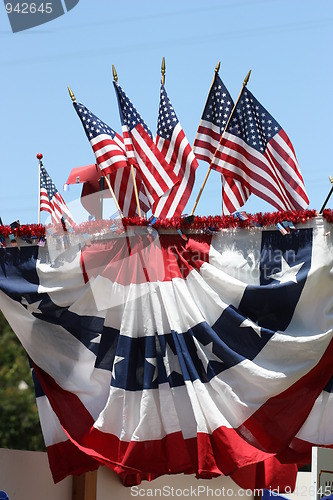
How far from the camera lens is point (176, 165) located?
23.7 ft

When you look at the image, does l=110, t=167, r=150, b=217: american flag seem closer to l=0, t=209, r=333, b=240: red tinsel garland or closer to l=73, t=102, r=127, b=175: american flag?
l=73, t=102, r=127, b=175: american flag

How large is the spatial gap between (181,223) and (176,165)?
1.89 ft

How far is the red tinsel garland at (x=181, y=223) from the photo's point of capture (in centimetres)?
680

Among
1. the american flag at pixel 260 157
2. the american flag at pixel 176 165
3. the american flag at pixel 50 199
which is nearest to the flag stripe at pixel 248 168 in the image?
the american flag at pixel 260 157

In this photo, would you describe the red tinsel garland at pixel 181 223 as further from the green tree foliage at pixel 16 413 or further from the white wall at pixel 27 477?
the green tree foliage at pixel 16 413

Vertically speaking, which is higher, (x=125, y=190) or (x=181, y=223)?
(x=125, y=190)

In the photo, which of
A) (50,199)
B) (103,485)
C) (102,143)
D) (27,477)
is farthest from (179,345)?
(50,199)

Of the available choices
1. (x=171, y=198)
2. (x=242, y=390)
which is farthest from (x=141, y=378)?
(x=171, y=198)

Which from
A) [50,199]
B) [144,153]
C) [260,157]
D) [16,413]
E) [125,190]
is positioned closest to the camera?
[260,157]

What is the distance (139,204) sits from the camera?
7.54 m

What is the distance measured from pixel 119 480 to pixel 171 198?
3.27 metres

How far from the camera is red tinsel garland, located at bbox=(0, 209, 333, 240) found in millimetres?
6805

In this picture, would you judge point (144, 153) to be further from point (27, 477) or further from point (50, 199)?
point (27, 477)

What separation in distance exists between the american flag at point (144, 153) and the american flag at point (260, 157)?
1.52 feet
